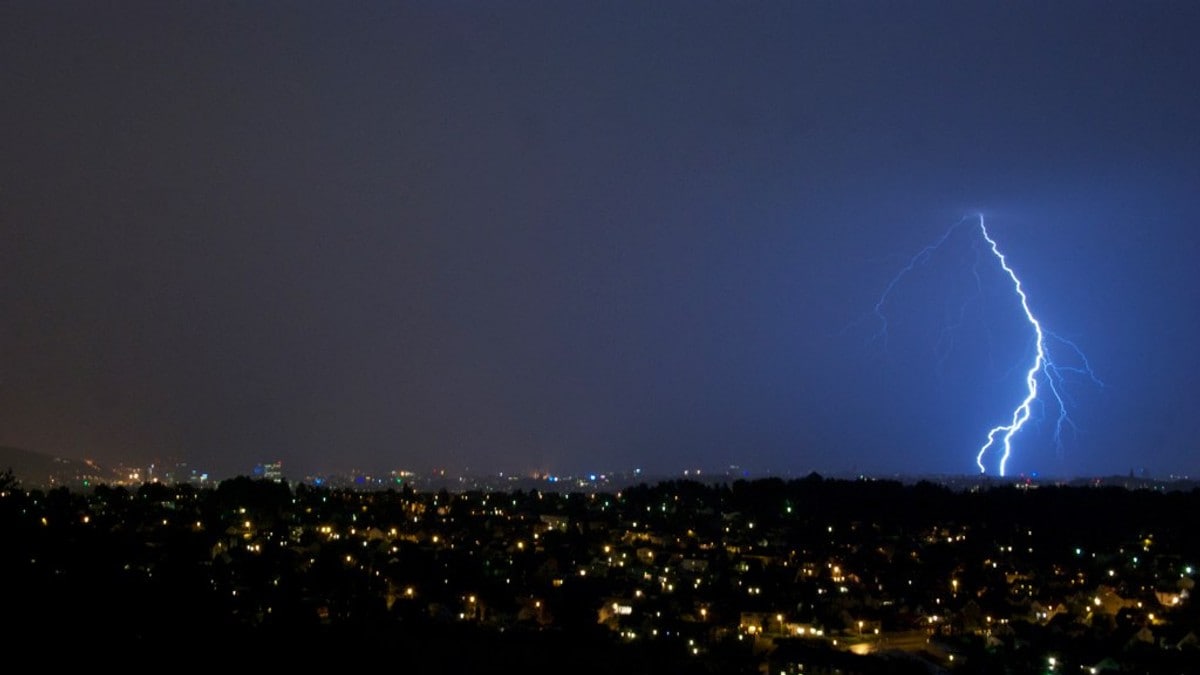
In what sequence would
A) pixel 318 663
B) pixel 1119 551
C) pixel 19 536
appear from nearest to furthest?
pixel 19 536
pixel 318 663
pixel 1119 551

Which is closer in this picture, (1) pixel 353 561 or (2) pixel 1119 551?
(1) pixel 353 561

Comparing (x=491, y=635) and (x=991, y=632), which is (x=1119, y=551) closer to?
(x=991, y=632)

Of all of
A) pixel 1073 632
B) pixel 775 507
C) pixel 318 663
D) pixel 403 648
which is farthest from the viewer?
pixel 775 507

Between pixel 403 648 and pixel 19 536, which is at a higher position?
pixel 19 536

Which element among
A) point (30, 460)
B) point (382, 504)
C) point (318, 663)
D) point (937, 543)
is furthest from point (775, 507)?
point (30, 460)

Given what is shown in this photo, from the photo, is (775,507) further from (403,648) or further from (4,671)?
(4,671)

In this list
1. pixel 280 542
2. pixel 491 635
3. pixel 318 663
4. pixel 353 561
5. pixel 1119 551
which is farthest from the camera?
pixel 1119 551

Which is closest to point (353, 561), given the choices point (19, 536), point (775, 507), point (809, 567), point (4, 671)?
point (809, 567)

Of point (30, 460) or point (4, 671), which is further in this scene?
point (30, 460)

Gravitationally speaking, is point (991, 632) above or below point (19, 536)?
below
